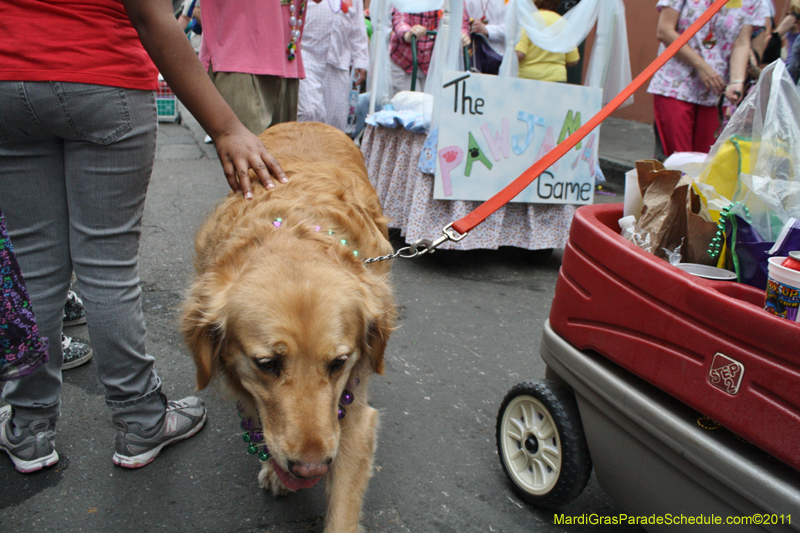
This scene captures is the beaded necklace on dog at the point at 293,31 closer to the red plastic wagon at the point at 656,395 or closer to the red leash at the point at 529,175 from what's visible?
the red leash at the point at 529,175

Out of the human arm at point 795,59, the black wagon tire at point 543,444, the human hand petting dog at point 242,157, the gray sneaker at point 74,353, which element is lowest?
the gray sneaker at point 74,353

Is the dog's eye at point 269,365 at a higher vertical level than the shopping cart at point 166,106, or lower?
lower

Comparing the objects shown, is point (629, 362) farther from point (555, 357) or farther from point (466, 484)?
point (466, 484)

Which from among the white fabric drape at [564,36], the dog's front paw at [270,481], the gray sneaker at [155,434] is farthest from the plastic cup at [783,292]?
the white fabric drape at [564,36]

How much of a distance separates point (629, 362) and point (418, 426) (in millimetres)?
1132

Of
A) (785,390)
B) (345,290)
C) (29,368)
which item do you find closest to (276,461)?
(345,290)

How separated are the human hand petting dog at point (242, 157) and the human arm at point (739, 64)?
3370 millimetres

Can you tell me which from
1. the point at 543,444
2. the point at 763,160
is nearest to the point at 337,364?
the point at 543,444

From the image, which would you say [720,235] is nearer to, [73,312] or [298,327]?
[298,327]

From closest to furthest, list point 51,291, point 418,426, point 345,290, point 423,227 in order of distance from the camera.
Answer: point 345,290
point 51,291
point 418,426
point 423,227

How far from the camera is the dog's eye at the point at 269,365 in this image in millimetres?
1565

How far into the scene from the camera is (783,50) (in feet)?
15.4

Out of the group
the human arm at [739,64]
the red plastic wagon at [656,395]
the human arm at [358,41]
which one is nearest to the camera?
the red plastic wagon at [656,395]

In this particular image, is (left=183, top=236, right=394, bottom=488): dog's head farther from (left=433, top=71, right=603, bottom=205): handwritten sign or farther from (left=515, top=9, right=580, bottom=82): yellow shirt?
(left=515, top=9, right=580, bottom=82): yellow shirt
